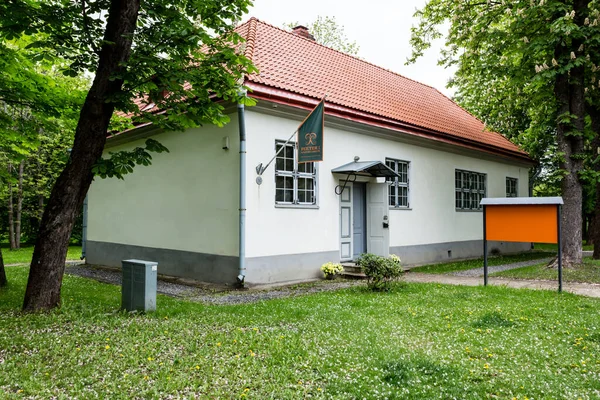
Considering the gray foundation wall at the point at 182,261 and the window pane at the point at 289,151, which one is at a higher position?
the window pane at the point at 289,151

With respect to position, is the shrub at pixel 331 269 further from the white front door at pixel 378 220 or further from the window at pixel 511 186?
the window at pixel 511 186

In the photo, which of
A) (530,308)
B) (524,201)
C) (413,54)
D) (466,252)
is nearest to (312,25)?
(413,54)

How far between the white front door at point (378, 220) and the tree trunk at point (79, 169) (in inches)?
316

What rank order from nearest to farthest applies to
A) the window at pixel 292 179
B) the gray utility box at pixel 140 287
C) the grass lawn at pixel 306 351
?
the grass lawn at pixel 306 351 → the gray utility box at pixel 140 287 → the window at pixel 292 179

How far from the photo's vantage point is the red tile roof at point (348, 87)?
36.6ft

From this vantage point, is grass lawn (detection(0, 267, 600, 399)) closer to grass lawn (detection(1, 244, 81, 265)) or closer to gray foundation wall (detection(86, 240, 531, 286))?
gray foundation wall (detection(86, 240, 531, 286))

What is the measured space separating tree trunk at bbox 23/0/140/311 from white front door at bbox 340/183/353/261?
700 cm

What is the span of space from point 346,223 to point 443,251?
512cm

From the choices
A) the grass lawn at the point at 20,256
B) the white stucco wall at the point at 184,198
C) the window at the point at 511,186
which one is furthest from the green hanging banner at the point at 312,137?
the grass lawn at the point at 20,256

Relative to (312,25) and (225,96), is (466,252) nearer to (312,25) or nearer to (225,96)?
(225,96)

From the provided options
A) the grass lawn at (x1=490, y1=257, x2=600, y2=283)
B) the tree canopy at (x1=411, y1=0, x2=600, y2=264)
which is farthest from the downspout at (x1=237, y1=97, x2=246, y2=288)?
the tree canopy at (x1=411, y1=0, x2=600, y2=264)

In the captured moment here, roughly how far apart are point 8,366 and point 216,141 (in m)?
7.02

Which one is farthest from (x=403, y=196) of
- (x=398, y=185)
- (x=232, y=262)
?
(x=232, y=262)

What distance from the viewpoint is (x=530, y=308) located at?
23.2 feet
